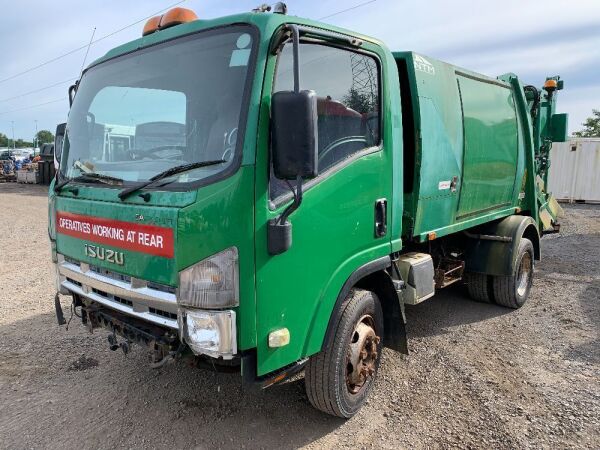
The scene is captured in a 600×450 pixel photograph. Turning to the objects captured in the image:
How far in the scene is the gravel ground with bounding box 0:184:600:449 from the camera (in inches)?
115

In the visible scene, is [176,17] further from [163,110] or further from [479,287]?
[479,287]

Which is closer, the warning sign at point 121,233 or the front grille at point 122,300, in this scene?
the warning sign at point 121,233

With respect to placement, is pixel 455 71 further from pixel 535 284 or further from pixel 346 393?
pixel 535 284

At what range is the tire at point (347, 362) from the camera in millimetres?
2873

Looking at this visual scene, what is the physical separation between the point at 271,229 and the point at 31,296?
4738 mm

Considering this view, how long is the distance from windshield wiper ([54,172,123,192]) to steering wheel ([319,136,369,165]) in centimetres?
118

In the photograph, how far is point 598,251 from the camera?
8609mm

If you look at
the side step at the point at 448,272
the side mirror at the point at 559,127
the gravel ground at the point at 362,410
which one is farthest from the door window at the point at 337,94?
the side mirror at the point at 559,127

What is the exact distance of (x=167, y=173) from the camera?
242cm

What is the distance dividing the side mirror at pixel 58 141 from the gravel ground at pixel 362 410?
1.72 m

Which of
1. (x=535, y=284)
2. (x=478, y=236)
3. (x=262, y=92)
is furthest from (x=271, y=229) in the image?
(x=535, y=284)

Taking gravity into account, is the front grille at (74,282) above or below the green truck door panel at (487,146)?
below

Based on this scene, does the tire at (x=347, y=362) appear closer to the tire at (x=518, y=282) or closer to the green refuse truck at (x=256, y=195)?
the green refuse truck at (x=256, y=195)

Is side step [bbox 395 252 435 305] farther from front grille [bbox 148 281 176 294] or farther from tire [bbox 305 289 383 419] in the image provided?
front grille [bbox 148 281 176 294]
